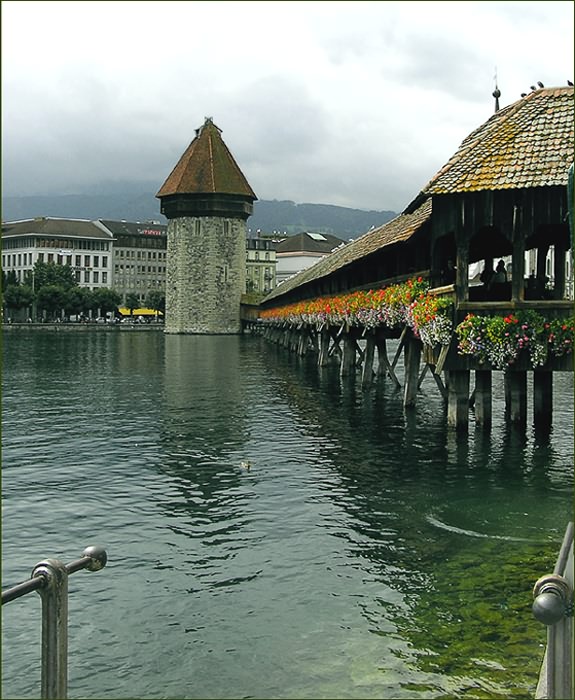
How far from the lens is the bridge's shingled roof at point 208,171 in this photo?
68500mm

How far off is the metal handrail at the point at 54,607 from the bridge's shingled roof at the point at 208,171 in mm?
65977

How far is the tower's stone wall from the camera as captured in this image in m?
69.3

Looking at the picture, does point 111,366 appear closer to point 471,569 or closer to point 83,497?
point 83,497

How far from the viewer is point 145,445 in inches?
555

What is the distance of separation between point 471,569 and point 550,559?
0.77 metres

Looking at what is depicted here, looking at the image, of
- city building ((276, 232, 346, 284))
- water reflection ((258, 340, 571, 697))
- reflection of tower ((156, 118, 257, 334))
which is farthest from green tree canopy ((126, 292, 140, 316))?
water reflection ((258, 340, 571, 697))

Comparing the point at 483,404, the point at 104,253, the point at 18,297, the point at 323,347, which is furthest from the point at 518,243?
the point at 104,253

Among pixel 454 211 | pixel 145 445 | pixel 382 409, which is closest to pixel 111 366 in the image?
pixel 382 409

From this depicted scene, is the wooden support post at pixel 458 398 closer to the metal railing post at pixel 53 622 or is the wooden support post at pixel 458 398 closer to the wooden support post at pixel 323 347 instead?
the metal railing post at pixel 53 622

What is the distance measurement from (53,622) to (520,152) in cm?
996

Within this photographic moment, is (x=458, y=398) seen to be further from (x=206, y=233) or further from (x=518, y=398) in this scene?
(x=206, y=233)

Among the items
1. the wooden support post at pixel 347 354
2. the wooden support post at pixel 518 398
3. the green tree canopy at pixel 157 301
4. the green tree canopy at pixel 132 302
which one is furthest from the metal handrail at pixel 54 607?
the green tree canopy at pixel 132 302

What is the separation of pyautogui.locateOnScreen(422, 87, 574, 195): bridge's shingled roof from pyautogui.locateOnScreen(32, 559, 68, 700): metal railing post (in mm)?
9118

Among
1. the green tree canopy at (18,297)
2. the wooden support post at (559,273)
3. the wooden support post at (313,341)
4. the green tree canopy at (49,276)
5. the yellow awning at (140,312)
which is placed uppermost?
Result: the green tree canopy at (49,276)
